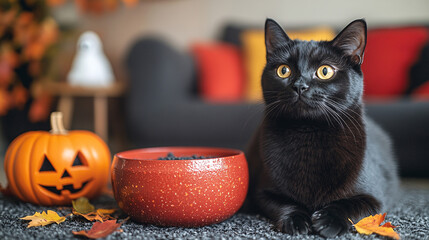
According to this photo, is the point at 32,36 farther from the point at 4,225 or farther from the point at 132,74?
the point at 4,225

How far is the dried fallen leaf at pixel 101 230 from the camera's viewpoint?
73 cm

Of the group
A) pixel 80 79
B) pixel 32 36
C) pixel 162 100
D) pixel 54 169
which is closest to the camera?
pixel 54 169

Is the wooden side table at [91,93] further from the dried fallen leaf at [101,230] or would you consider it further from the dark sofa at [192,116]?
the dried fallen leaf at [101,230]

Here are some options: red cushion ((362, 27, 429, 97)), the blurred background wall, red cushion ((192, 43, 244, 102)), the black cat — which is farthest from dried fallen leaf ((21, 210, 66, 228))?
the blurred background wall

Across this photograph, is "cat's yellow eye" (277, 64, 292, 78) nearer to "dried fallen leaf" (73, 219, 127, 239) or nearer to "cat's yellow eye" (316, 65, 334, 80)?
"cat's yellow eye" (316, 65, 334, 80)

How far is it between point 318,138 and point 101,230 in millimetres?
542

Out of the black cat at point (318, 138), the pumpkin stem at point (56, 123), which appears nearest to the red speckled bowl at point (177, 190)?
the black cat at point (318, 138)

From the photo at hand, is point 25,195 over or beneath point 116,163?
beneath

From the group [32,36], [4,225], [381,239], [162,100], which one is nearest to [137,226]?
[4,225]

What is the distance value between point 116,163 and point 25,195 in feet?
1.19

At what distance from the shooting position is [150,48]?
6.40 feet

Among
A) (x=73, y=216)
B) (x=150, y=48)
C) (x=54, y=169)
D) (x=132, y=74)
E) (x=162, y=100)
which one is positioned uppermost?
(x=150, y=48)

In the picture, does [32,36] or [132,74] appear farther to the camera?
[32,36]

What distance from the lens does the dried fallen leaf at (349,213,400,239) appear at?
76cm
